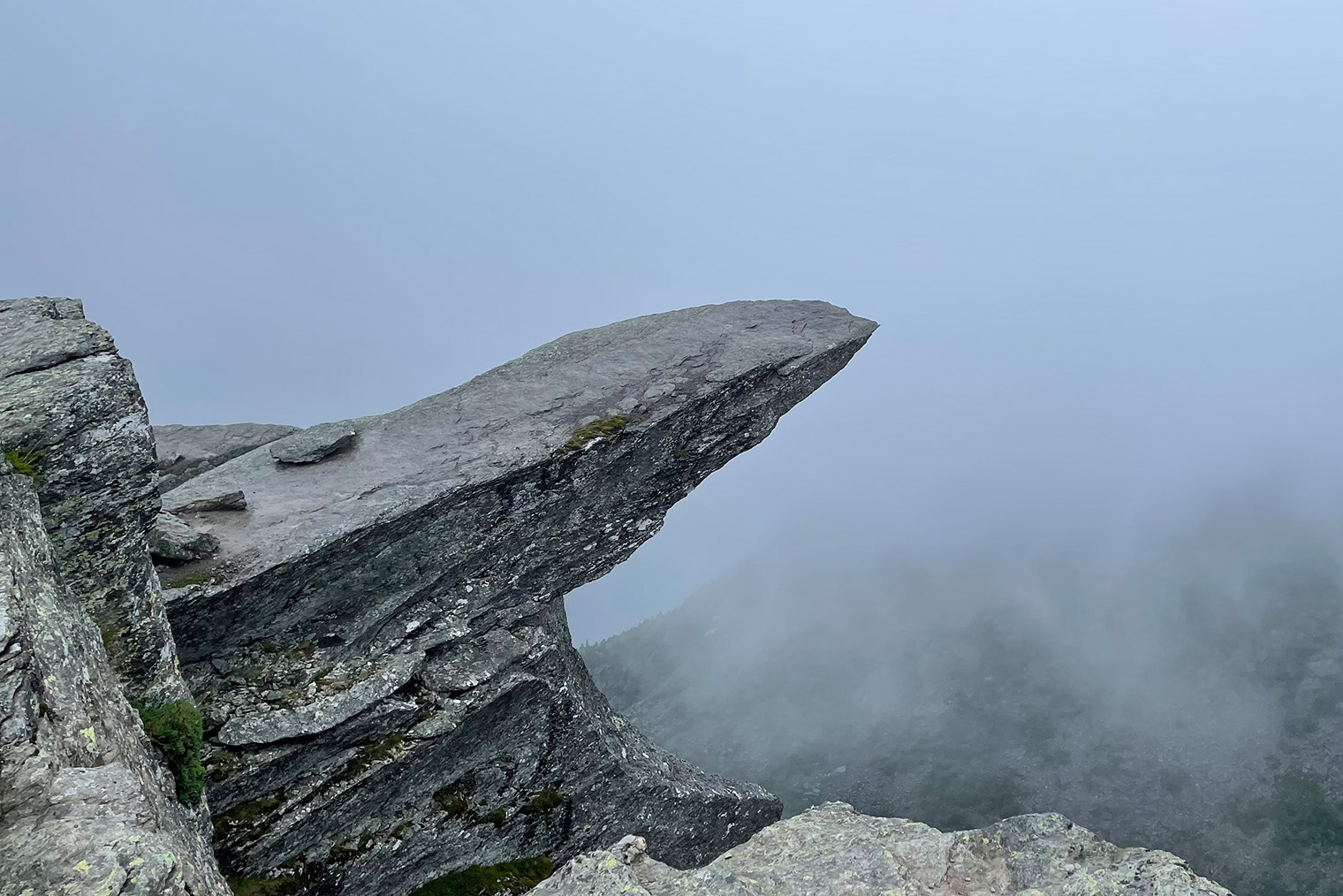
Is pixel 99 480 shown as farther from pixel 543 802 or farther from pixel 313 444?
pixel 543 802

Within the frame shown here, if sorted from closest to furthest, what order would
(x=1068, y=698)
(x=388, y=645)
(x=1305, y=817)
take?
(x=388, y=645)
(x=1305, y=817)
(x=1068, y=698)

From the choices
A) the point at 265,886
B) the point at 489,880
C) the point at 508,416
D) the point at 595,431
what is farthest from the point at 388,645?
the point at 595,431

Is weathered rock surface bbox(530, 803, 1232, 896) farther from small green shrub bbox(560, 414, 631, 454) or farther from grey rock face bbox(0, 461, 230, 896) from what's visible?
small green shrub bbox(560, 414, 631, 454)

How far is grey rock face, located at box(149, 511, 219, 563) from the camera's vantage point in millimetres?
19953

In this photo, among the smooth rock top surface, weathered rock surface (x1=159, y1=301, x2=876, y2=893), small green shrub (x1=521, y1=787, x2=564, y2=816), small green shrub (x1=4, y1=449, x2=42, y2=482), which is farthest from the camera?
small green shrub (x1=521, y1=787, x2=564, y2=816)

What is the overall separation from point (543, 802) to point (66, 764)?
16.1 meters

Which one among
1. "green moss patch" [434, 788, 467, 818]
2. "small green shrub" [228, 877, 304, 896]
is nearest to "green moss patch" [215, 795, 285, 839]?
"small green shrub" [228, 877, 304, 896]

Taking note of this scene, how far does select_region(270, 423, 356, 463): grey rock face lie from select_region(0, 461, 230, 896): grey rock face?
13173 millimetres

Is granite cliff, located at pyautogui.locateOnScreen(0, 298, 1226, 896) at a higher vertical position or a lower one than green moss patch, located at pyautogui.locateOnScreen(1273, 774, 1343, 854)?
higher

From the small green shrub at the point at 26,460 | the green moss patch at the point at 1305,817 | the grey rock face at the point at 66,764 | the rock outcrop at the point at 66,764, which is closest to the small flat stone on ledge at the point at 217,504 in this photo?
the small green shrub at the point at 26,460

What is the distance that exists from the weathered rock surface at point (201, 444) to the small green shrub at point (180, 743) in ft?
71.4

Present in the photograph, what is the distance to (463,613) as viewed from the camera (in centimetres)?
2381

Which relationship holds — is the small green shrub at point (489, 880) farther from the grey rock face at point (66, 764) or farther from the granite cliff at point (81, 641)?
the grey rock face at point (66, 764)

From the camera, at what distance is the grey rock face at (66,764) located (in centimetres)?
835
